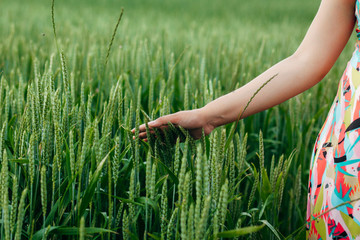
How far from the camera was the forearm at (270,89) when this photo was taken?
96 cm

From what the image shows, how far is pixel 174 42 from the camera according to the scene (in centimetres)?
338

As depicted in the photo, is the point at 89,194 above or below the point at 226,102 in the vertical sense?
below

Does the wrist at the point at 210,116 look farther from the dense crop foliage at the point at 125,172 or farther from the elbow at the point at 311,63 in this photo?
the elbow at the point at 311,63

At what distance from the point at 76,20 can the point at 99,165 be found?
13.6ft

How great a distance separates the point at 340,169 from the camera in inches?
34.1

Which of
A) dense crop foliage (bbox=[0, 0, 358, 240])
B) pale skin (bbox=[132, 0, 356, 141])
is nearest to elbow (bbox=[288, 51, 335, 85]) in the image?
pale skin (bbox=[132, 0, 356, 141])

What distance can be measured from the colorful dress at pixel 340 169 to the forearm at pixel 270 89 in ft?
0.26

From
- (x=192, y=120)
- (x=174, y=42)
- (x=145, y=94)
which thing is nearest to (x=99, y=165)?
(x=192, y=120)

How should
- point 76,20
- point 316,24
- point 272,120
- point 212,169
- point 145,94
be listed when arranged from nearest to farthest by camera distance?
point 212,169 → point 316,24 → point 145,94 → point 272,120 → point 76,20

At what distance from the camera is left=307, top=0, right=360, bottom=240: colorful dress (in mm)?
840

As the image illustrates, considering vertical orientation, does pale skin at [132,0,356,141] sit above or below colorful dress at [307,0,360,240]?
above

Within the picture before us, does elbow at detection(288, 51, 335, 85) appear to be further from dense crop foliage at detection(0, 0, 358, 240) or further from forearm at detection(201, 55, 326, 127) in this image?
dense crop foliage at detection(0, 0, 358, 240)

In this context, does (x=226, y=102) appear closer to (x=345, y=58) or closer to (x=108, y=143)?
(x=108, y=143)

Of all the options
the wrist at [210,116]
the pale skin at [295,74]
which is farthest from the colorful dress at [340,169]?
the wrist at [210,116]
